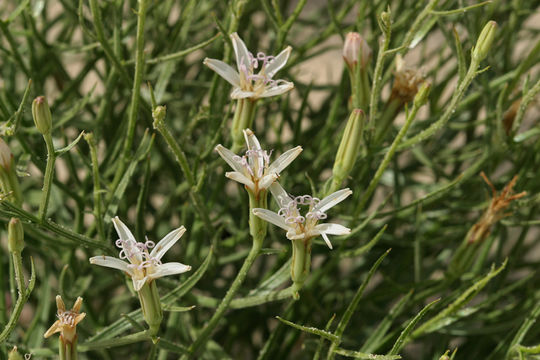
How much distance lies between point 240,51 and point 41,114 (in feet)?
0.71

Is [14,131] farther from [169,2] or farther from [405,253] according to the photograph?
[405,253]

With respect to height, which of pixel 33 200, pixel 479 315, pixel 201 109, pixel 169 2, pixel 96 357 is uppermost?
pixel 169 2

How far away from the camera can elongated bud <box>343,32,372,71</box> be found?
0.75 meters

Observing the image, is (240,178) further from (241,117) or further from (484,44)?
(484,44)

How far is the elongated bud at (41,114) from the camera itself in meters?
0.59

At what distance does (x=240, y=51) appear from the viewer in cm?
71

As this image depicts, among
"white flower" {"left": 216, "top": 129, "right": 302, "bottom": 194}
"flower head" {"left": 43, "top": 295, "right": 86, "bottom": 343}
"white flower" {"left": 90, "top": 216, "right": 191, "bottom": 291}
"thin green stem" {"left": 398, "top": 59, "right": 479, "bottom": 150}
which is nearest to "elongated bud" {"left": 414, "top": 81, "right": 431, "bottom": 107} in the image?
"thin green stem" {"left": 398, "top": 59, "right": 479, "bottom": 150}

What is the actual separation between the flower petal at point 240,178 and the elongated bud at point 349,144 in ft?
0.31

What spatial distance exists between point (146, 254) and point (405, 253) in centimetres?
49

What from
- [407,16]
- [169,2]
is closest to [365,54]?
[407,16]

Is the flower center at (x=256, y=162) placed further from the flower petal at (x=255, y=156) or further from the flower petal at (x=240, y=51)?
the flower petal at (x=240, y=51)

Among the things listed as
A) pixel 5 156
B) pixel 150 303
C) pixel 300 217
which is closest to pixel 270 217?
pixel 300 217

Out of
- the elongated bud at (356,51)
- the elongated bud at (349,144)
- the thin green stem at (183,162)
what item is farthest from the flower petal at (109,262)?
the elongated bud at (356,51)

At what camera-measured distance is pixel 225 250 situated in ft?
3.00
